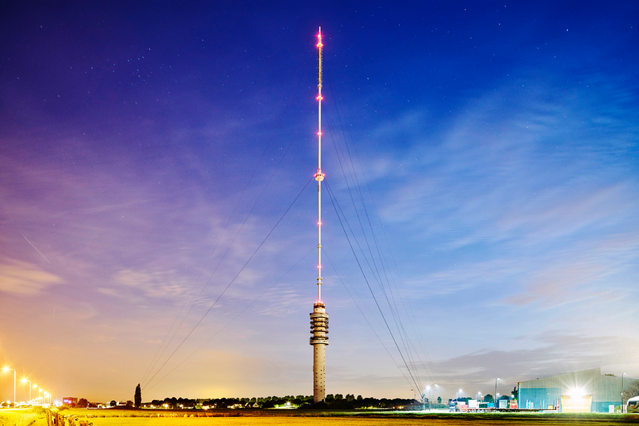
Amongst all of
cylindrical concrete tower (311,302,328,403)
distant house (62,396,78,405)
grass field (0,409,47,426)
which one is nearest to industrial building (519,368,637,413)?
cylindrical concrete tower (311,302,328,403)

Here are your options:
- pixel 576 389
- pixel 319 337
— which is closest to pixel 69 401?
pixel 319 337

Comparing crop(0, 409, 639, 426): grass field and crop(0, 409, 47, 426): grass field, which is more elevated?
crop(0, 409, 639, 426): grass field

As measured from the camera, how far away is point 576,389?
106m

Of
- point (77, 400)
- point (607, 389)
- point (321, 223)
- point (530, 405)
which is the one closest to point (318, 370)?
point (321, 223)

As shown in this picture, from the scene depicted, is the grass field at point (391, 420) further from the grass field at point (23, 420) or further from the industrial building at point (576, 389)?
the industrial building at point (576, 389)

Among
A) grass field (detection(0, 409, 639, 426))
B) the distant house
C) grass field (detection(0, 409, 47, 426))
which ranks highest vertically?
grass field (detection(0, 409, 639, 426))

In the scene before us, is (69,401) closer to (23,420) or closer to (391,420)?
(23,420)

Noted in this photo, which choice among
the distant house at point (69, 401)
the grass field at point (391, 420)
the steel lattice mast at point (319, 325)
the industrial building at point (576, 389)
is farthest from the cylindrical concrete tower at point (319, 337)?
the distant house at point (69, 401)

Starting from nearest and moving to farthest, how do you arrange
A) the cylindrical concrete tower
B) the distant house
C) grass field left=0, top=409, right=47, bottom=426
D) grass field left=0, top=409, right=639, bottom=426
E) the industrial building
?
grass field left=0, top=409, right=639, bottom=426 < grass field left=0, top=409, right=47, bottom=426 < the industrial building < the cylindrical concrete tower < the distant house

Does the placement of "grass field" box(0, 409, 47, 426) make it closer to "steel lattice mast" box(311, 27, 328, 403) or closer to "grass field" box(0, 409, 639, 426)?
"grass field" box(0, 409, 639, 426)

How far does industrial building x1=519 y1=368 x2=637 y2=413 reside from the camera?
105m

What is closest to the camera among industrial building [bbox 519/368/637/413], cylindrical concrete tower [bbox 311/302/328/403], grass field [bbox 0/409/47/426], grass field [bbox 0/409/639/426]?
grass field [bbox 0/409/639/426]

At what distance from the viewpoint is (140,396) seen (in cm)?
14100

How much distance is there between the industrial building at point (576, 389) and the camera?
343 ft
